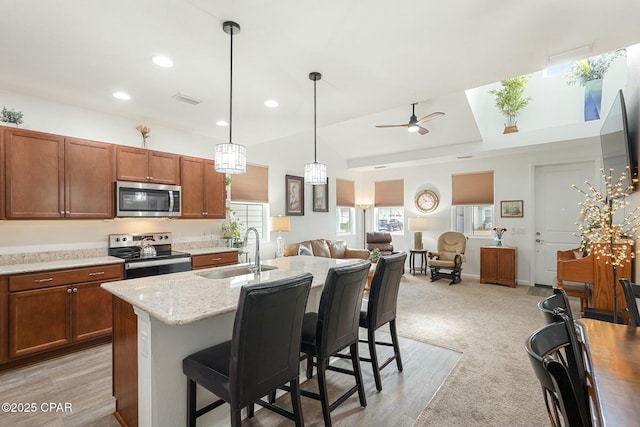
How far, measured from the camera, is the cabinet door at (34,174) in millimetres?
2941

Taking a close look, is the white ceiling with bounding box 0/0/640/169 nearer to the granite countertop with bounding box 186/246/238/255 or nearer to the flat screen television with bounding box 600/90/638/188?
the flat screen television with bounding box 600/90/638/188

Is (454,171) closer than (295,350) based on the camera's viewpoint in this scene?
No

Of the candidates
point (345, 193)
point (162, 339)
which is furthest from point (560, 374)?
point (345, 193)

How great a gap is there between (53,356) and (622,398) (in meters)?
4.25

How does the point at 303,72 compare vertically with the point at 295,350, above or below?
above

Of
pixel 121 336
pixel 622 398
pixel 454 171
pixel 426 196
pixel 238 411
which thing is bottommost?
pixel 238 411

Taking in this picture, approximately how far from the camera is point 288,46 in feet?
7.61

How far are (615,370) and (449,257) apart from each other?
5.63 m

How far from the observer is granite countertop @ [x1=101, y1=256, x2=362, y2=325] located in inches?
59.3

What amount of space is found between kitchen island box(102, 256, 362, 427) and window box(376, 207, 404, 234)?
628 centimetres

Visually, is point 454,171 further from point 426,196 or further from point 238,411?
point 238,411

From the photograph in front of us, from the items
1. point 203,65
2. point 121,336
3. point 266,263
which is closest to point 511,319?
point 266,263

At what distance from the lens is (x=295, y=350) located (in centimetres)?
170

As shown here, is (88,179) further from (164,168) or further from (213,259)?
(213,259)
